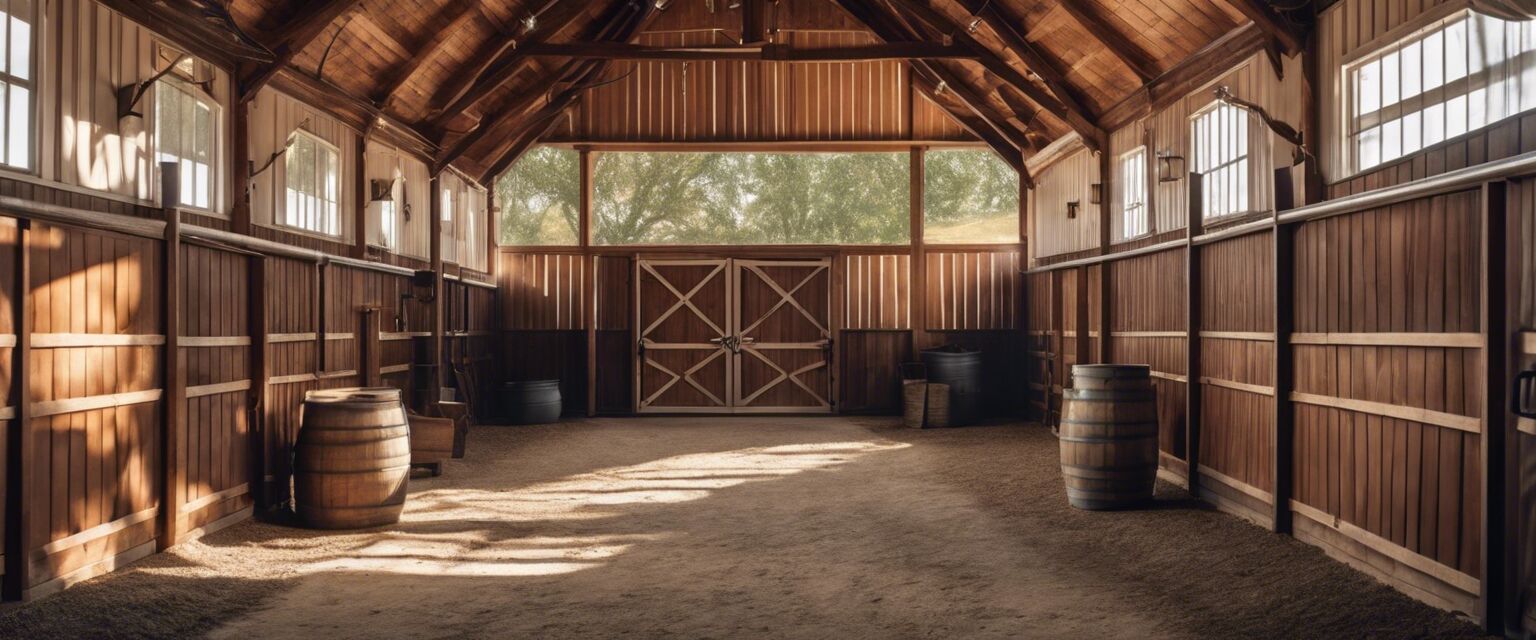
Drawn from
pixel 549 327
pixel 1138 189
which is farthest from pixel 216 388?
pixel 549 327

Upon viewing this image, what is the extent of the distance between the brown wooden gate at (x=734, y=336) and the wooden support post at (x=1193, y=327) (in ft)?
23.6

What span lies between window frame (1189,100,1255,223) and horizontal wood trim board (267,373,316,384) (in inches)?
263

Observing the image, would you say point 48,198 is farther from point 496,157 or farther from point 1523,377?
point 496,157

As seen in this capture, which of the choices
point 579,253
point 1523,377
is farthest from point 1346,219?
point 579,253

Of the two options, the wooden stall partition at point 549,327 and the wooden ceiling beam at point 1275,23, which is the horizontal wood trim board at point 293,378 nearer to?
the wooden stall partition at point 549,327

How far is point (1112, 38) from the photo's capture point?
9156mm

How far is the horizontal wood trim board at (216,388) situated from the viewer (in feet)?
20.6

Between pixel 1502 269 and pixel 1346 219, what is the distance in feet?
4.71

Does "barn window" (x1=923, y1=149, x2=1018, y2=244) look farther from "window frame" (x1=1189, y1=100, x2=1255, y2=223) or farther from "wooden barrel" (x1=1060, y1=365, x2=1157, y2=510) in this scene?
"wooden barrel" (x1=1060, y1=365, x2=1157, y2=510)

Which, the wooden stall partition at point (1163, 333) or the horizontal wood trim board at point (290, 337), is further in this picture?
the wooden stall partition at point (1163, 333)

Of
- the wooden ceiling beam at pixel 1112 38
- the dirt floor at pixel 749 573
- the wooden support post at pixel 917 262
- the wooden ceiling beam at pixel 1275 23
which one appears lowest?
the dirt floor at pixel 749 573

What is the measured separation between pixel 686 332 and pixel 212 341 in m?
8.64

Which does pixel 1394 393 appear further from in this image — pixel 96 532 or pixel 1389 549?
pixel 96 532

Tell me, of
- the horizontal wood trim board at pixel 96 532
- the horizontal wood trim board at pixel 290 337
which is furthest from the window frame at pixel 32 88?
the horizontal wood trim board at pixel 290 337
